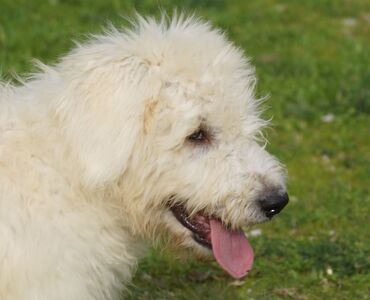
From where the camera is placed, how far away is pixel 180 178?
5.03 metres

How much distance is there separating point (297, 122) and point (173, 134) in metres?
5.01

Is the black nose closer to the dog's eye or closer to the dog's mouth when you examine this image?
the dog's mouth

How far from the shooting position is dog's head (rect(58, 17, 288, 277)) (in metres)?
4.89

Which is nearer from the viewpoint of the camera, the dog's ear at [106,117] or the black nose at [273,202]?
the dog's ear at [106,117]

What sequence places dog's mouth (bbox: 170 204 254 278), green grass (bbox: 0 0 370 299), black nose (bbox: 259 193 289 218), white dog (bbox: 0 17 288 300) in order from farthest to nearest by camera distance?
green grass (bbox: 0 0 370 299)
dog's mouth (bbox: 170 204 254 278)
black nose (bbox: 259 193 289 218)
white dog (bbox: 0 17 288 300)

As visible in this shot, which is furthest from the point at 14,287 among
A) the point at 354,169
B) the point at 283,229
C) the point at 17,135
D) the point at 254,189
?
the point at 354,169

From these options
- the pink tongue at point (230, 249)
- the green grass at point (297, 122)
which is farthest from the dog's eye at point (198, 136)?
the green grass at point (297, 122)

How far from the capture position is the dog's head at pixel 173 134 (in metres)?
4.89

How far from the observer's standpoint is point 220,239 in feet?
17.2

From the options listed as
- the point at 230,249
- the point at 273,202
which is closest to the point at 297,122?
the point at 230,249

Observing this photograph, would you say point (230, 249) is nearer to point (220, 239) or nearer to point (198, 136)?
point (220, 239)

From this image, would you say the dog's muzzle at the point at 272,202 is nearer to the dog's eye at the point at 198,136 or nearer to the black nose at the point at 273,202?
the black nose at the point at 273,202

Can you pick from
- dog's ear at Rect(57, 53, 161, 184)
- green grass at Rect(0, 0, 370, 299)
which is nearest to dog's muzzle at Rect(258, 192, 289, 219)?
dog's ear at Rect(57, 53, 161, 184)

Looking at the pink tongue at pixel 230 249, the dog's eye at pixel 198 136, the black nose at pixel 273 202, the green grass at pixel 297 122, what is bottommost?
the green grass at pixel 297 122
